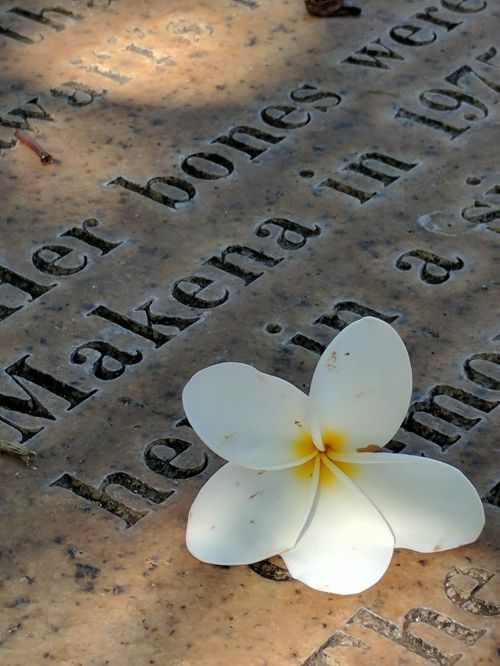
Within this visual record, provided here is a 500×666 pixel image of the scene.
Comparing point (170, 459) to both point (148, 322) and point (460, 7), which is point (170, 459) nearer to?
point (148, 322)

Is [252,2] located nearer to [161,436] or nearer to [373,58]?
[373,58]

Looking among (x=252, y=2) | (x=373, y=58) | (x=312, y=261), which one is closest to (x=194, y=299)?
(x=312, y=261)

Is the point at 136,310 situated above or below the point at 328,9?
below

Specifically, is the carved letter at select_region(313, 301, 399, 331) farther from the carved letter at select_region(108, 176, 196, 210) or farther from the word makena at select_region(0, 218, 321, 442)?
the carved letter at select_region(108, 176, 196, 210)

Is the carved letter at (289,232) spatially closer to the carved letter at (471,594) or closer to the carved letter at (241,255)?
the carved letter at (241,255)

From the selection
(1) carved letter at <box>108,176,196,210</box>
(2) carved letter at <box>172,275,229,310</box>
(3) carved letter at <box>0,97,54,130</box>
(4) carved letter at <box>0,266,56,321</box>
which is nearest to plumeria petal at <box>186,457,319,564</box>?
(2) carved letter at <box>172,275,229,310</box>

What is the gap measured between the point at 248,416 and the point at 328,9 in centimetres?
149

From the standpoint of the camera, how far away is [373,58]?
2.87 meters

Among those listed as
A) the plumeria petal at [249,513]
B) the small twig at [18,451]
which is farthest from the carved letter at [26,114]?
the plumeria petal at [249,513]

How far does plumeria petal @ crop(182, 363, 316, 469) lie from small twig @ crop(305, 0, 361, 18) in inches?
56.6

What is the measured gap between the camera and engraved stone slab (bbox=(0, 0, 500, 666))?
171cm

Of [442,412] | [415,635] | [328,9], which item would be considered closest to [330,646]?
[415,635]

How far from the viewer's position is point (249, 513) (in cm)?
171

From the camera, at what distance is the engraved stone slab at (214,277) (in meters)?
1.71
